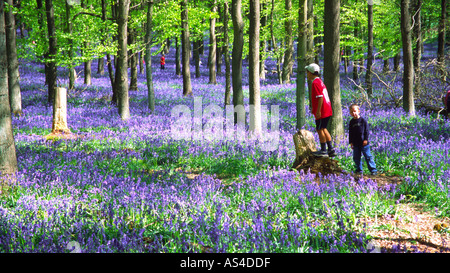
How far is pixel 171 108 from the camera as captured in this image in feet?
50.8

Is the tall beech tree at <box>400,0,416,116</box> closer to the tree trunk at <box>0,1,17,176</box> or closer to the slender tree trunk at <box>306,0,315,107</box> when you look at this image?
the slender tree trunk at <box>306,0,315,107</box>

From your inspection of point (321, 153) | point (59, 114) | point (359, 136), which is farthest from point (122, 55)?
point (359, 136)

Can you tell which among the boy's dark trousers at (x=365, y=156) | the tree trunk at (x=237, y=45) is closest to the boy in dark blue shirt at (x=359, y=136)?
the boy's dark trousers at (x=365, y=156)

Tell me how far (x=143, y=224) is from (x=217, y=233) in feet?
3.43

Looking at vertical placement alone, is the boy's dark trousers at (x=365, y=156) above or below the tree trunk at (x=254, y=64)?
below

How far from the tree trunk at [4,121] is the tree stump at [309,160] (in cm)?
476

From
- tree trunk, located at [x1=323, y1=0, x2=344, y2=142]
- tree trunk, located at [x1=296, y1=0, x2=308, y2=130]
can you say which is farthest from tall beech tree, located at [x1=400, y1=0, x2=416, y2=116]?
tree trunk, located at [x1=323, y1=0, x2=344, y2=142]

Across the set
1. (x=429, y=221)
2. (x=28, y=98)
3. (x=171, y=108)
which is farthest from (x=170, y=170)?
(x=28, y=98)

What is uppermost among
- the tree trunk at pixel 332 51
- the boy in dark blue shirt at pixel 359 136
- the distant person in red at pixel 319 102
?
the tree trunk at pixel 332 51

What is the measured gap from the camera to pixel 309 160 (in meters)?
6.32

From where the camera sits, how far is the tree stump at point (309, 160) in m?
6.14

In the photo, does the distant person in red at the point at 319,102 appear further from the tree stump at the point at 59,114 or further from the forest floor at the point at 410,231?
the tree stump at the point at 59,114

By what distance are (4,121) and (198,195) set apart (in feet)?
10.3

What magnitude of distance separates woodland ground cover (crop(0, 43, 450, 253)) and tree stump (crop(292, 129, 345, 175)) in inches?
10.9
